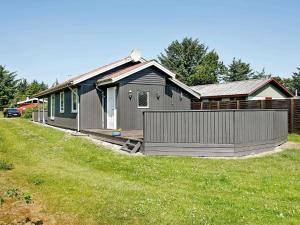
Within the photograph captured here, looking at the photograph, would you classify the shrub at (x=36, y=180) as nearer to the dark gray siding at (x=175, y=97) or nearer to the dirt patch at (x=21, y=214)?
the dirt patch at (x=21, y=214)

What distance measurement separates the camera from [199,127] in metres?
12.3

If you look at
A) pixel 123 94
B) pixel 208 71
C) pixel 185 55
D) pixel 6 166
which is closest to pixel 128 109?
pixel 123 94

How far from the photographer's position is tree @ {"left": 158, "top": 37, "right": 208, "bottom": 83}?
2891 inches

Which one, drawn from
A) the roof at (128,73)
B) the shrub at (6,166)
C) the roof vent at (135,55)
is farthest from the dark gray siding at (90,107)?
the shrub at (6,166)

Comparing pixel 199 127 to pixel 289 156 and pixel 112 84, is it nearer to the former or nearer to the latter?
pixel 289 156

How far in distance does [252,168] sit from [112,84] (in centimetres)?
1070

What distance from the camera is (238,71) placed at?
7481 cm

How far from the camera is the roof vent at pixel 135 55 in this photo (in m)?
20.9

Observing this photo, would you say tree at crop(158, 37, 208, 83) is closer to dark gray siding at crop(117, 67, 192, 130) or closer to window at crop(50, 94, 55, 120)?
window at crop(50, 94, 55, 120)

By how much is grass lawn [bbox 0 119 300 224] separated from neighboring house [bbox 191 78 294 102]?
16963 mm

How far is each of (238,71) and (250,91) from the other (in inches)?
1905

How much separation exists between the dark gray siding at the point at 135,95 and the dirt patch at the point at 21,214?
11.9 metres

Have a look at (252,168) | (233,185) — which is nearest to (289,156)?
(252,168)

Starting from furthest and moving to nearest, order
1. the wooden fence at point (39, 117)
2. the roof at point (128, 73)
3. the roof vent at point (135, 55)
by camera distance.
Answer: the wooden fence at point (39, 117) → the roof vent at point (135, 55) → the roof at point (128, 73)
